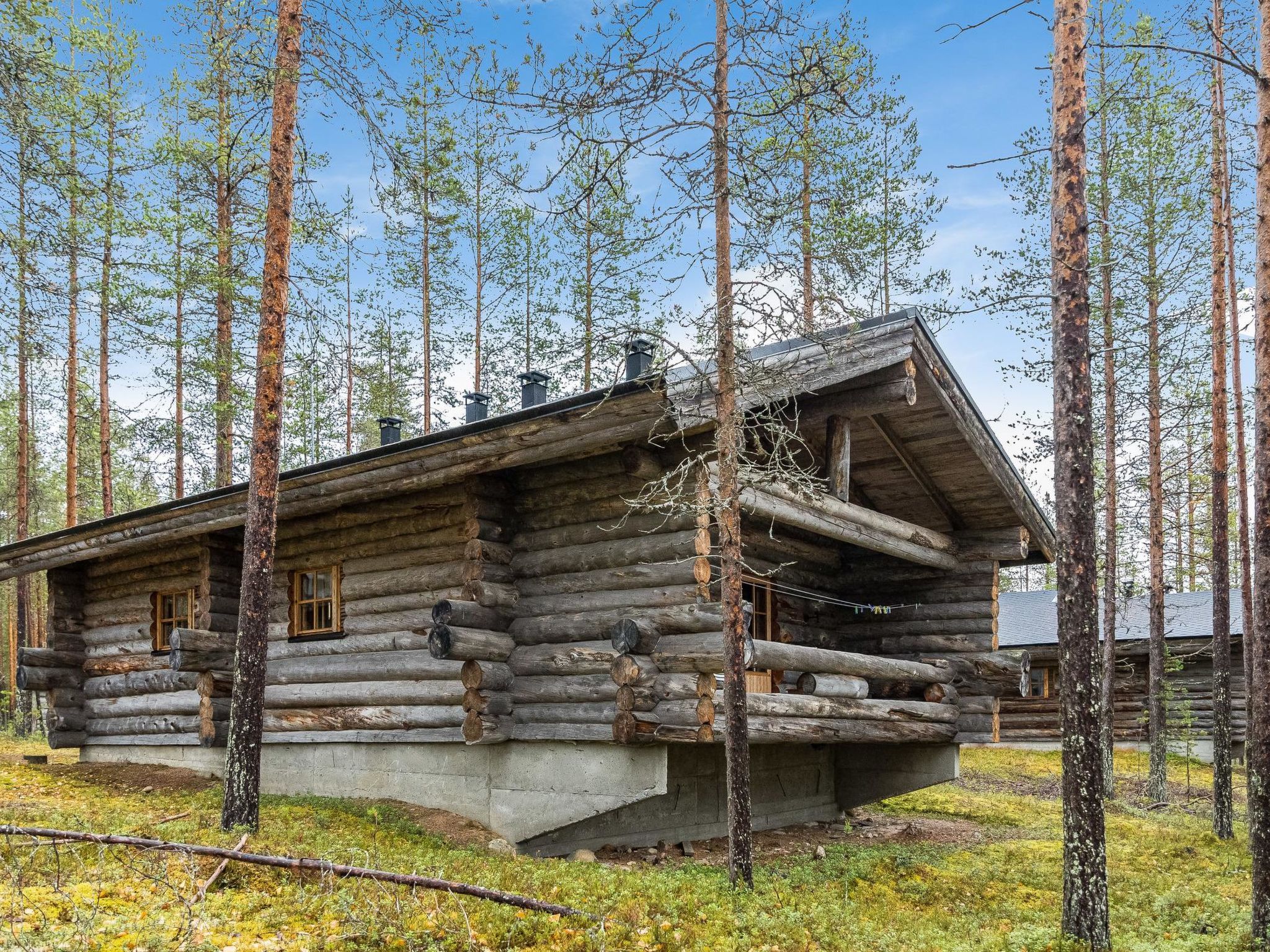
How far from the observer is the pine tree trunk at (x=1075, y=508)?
7.02m

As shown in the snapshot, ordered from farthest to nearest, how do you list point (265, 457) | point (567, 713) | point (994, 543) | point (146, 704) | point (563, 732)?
point (146, 704), point (994, 543), point (567, 713), point (563, 732), point (265, 457)

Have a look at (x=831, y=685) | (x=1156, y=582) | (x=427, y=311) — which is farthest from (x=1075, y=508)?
(x=427, y=311)

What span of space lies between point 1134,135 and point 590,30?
13348 mm

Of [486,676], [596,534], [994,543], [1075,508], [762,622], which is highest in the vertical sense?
[1075,508]

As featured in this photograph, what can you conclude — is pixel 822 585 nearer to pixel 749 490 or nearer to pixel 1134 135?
pixel 749 490

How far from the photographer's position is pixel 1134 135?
1759 cm

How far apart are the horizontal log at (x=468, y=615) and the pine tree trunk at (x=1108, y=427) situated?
11790 millimetres

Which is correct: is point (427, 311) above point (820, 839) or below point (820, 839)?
above

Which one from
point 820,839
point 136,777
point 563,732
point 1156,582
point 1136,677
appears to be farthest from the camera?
point 1136,677

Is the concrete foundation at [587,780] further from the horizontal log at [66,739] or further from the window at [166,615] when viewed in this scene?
the horizontal log at [66,739]

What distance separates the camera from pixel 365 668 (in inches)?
458

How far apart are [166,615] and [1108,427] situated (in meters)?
16.6

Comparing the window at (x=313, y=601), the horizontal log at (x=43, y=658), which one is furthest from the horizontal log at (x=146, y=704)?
the window at (x=313, y=601)

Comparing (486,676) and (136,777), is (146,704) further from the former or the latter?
(486,676)
